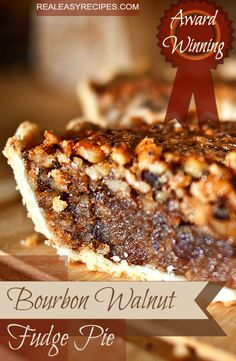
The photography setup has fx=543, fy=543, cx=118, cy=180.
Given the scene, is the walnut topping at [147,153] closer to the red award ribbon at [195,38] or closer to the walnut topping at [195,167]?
the walnut topping at [195,167]

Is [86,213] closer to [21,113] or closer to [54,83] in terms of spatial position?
[21,113]

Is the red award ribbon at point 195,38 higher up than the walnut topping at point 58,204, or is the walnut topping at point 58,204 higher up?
the red award ribbon at point 195,38

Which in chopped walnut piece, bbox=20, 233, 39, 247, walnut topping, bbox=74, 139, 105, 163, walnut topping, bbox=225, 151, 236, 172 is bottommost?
chopped walnut piece, bbox=20, 233, 39, 247

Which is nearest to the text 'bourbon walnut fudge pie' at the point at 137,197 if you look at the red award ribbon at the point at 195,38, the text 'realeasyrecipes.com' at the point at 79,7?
the red award ribbon at the point at 195,38

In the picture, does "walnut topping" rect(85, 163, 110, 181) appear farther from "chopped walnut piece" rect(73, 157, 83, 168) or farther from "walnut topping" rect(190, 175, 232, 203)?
"walnut topping" rect(190, 175, 232, 203)

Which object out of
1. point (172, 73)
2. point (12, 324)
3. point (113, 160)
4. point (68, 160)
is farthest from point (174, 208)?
point (172, 73)

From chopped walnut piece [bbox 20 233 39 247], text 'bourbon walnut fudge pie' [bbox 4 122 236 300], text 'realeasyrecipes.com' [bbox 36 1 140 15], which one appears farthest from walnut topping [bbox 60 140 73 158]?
text 'realeasyrecipes.com' [bbox 36 1 140 15]
